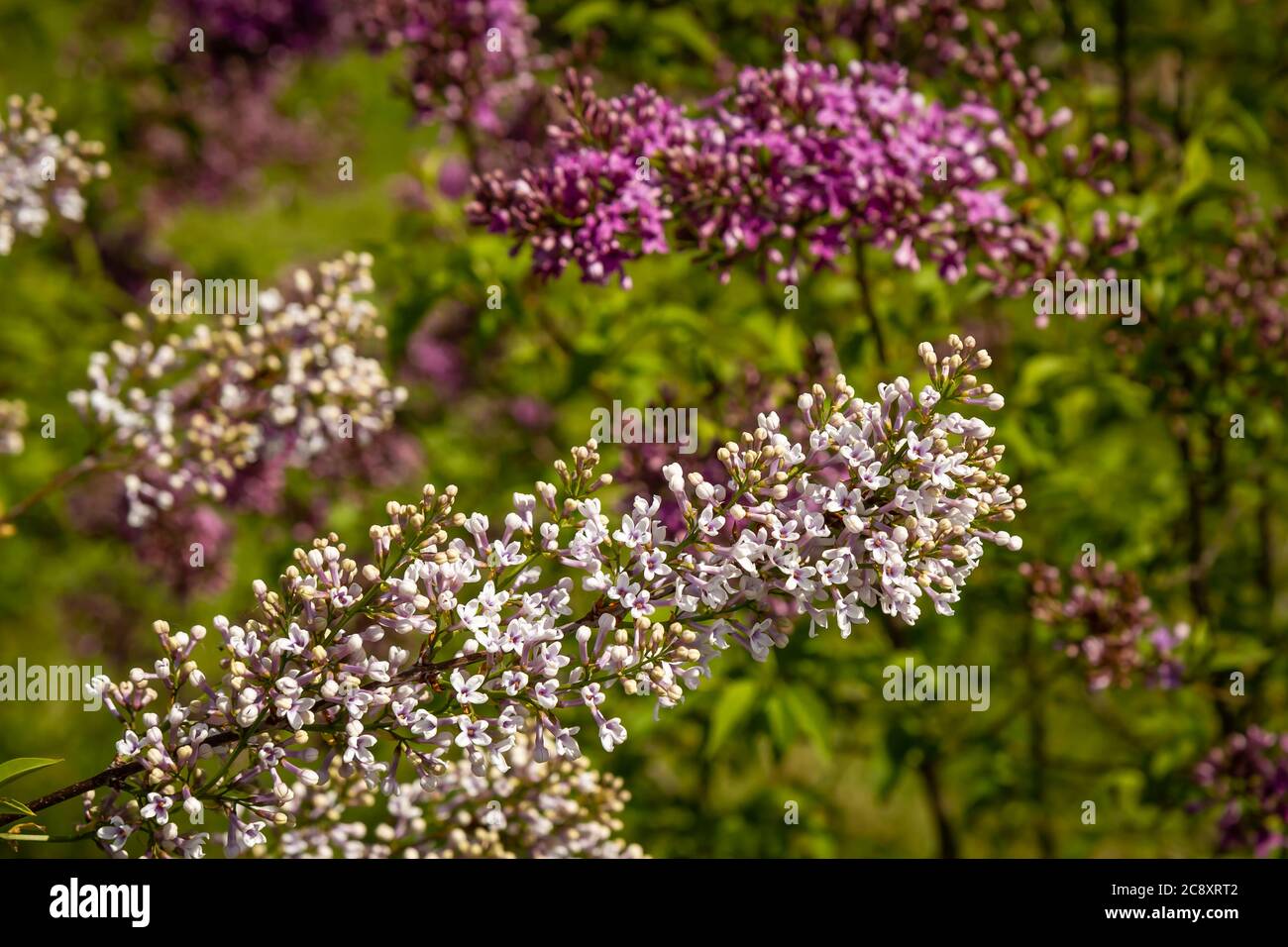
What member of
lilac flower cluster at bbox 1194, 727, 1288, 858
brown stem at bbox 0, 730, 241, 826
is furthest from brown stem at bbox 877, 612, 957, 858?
brown stem at bbox 0, 730, 241, 826

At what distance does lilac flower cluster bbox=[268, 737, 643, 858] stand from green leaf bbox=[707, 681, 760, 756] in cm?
63

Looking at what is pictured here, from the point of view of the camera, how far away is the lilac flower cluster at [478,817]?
320cm

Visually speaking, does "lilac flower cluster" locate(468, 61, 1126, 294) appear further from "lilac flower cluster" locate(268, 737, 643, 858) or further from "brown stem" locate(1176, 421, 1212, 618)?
"lilac flower cluster" locate(268, 737, 643, 858)

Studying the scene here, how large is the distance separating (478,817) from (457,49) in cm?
275

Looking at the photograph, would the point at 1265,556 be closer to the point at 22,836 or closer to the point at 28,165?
the point at 22,836

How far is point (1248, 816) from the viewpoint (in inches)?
173

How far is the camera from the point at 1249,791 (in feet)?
14.3

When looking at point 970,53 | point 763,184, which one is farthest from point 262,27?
point 763,184

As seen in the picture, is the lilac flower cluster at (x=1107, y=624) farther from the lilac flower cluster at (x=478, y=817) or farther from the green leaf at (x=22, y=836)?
the green leaf at (x=22, y=836)

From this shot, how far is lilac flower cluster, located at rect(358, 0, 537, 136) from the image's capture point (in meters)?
4.32

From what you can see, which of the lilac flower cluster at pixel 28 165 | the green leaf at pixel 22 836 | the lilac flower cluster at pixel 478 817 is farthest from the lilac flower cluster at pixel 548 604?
the lilac flower cluster at pixel 28 165

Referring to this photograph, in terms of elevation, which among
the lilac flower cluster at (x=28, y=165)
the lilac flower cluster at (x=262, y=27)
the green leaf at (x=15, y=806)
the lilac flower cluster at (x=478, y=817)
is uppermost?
the lilac flower cluster at (x=262, y=27)

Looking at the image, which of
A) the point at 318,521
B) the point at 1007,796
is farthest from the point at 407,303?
the point at 1007,796

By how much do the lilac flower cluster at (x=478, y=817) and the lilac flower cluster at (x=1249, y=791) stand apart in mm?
2375
